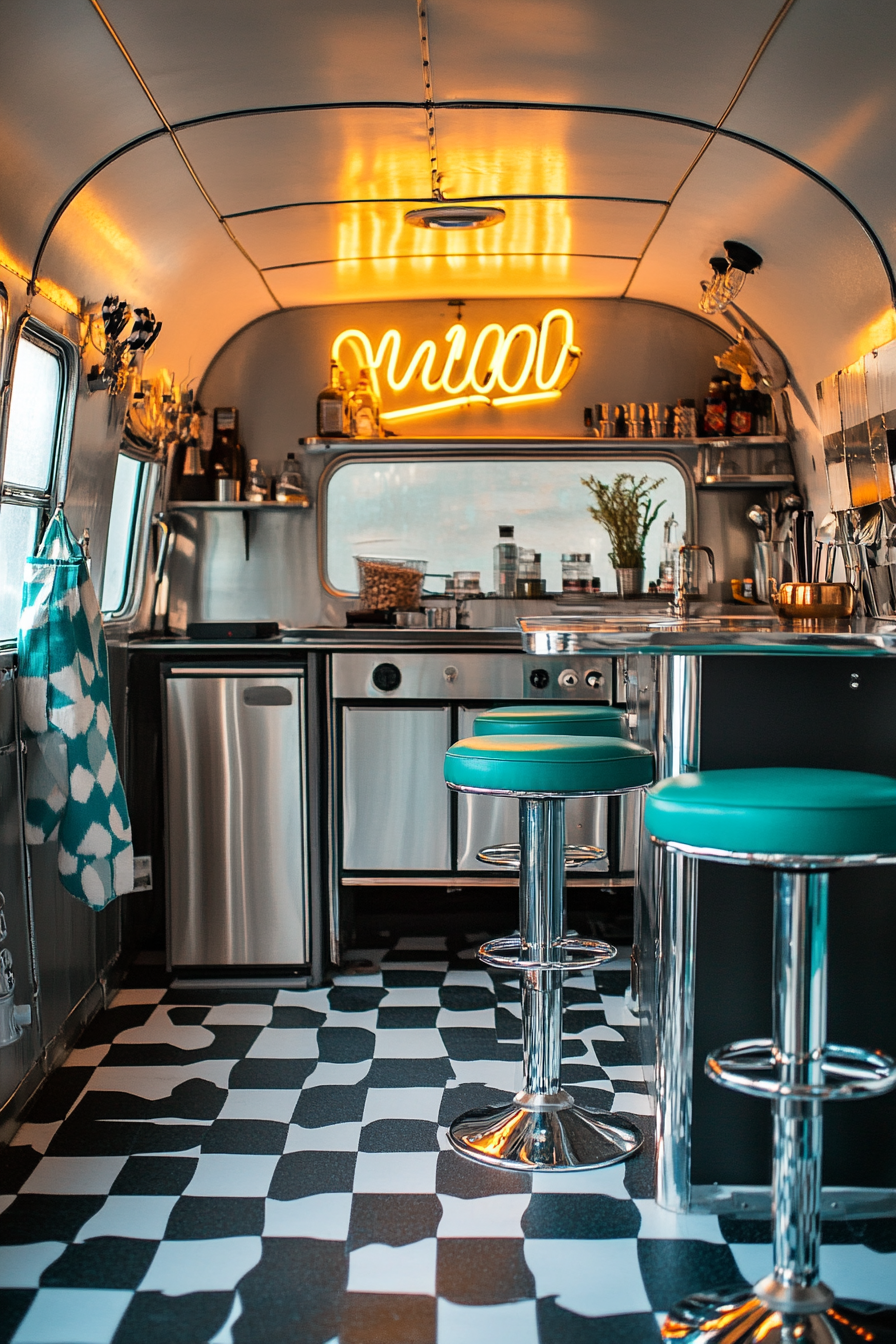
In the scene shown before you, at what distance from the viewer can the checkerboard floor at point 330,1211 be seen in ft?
6.54

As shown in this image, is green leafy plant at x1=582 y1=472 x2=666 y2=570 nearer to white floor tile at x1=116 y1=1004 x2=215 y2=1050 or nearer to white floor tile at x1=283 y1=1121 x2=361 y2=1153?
white floor tile at x1=116 y1=1004 x2=215 y2=1050

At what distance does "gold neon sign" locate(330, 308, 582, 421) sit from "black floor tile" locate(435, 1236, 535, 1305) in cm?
332

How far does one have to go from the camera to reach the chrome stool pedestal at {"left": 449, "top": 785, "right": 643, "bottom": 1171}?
2.53 metres

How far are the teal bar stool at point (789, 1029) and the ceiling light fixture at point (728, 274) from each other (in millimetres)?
2468

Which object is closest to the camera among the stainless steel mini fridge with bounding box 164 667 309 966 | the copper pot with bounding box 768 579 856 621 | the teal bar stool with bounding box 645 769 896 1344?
the teal bar stool with bounding box 645 769 896 1344

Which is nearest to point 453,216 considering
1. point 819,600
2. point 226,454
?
point 226,454

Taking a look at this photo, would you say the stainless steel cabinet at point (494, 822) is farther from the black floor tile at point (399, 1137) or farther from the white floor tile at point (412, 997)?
the black floor tile at point (399, 1137)

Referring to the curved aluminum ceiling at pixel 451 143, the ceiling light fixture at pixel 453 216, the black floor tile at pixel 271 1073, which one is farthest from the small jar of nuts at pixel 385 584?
the black floor tile at pixel 271 1073

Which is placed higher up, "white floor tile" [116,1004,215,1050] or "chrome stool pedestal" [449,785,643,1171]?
"chrome stool pedestal" [449,785,643,1171]

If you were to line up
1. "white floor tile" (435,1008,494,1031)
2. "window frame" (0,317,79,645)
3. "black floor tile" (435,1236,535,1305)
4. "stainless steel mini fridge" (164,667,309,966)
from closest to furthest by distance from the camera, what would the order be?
"black floor tile" (435,1236,535,1305), "window frame" (0,317,79,645), "white floor tile" (435,1008,494,1031), "stainless steel mini fridge" (164,667,309,966)

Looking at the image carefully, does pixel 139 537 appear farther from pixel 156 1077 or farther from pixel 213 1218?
pixel 213 1218

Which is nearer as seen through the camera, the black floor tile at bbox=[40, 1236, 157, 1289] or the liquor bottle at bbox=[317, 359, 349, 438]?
the black floor tile at bbox=[40, 1236, 157, 1289]

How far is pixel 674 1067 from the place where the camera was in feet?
7.47

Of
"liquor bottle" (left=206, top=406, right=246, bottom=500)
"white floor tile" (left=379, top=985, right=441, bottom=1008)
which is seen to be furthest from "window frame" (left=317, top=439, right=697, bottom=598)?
"white floor tile" (left=379, top=985, right=441, bottom=1008)
